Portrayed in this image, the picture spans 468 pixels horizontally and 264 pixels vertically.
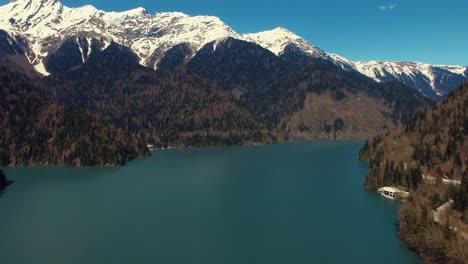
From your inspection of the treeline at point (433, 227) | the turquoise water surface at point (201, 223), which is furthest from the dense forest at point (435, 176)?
the turquoise water surface at point (201, 223)

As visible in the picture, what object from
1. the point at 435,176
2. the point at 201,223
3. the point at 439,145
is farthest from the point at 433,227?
the point at 439,145

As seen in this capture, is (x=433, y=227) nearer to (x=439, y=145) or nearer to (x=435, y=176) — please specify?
(x=435, y=176)

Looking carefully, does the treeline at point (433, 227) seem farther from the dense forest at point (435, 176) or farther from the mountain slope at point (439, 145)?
the mountain slope at point (439, 145)

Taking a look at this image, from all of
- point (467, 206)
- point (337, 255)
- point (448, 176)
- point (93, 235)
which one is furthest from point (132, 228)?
point (448, 176)

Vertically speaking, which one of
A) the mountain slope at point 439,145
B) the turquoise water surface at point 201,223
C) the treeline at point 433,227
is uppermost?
the mountain slope at point 439,145

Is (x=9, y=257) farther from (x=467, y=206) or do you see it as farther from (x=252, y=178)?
(x=252, y=178)

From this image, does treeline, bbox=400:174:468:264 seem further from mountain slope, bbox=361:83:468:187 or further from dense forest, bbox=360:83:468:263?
mountain slope, bbox=361:83:468:187
